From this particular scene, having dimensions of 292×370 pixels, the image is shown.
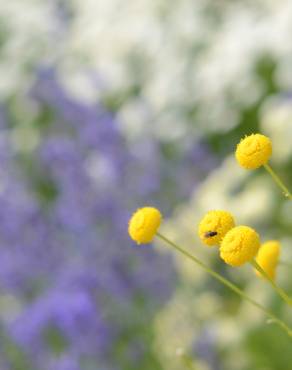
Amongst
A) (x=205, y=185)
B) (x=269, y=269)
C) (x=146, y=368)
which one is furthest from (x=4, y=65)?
(x=269, y=269)

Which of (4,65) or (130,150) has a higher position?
(4,65)

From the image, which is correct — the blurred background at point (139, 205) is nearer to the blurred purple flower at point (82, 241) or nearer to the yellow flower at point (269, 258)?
the blurred purple flower at point (82, 241)

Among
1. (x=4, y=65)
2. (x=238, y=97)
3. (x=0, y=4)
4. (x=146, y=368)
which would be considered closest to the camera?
(x=146, y=368)

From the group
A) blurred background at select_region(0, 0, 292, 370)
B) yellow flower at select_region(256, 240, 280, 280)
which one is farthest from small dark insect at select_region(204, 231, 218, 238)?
blurred background at select_region(0, 0, 292, 370)

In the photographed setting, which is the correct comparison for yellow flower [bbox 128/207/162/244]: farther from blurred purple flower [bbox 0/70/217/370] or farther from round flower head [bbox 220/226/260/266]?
blurred purple flower [bbox 0/70/217/370]

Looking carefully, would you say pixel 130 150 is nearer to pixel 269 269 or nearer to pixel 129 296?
pixel 129 296

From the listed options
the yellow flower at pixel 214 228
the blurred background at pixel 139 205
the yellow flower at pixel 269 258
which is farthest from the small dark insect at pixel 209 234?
the blurred background at pixel 139 205

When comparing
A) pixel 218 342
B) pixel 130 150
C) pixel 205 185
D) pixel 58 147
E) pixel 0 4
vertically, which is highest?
pixel 0 4
